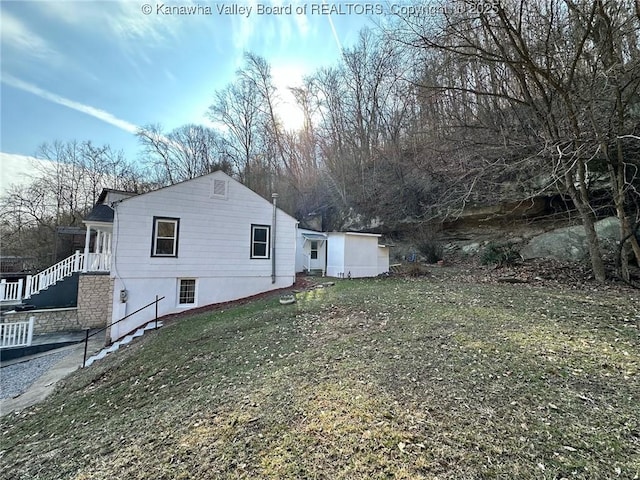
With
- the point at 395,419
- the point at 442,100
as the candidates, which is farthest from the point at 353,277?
the point at 395,419

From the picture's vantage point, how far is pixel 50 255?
1819 centimetres

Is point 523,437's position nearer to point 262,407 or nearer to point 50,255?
point 262,407

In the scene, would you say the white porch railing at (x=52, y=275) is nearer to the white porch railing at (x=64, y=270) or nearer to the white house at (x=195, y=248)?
the white porch railing at (x=64, y=270)

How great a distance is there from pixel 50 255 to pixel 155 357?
1822 centimetres

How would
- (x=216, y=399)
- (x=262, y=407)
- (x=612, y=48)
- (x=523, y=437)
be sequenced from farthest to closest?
1. (x=612, y=48)
2. (x=216, y=399)
3. (x=262, y=407)
4. (x=523, y=437)

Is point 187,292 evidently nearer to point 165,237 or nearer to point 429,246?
point 165,237

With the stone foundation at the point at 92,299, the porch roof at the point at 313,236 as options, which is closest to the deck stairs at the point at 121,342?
the stone foundation at the point at 92,299

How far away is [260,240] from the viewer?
11758 millimetres

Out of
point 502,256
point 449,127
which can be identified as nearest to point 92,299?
point 449,127

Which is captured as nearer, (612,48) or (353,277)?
(612,48)

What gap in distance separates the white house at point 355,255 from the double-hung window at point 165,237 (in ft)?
22.8

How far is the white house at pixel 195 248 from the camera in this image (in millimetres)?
9461

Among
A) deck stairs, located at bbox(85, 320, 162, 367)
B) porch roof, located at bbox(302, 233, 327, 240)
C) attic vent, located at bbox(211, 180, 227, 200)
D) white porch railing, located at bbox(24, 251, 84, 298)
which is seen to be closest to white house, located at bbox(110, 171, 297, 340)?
attic vent, located at bbox(211, 180, 227, 200)

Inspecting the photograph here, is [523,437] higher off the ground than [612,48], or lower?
lower
